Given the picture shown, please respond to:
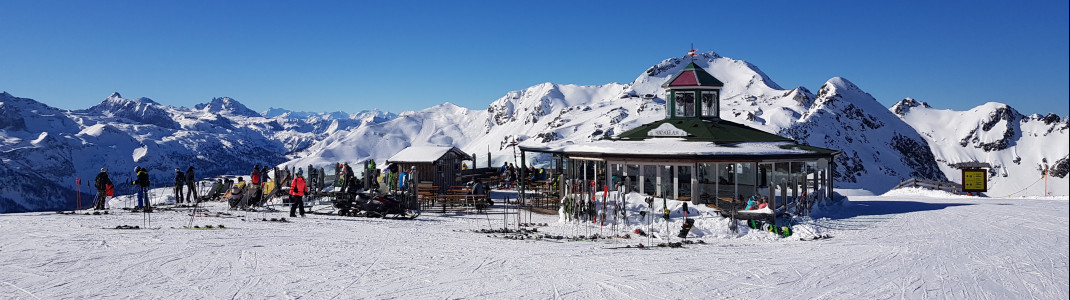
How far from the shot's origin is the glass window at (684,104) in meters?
26.3

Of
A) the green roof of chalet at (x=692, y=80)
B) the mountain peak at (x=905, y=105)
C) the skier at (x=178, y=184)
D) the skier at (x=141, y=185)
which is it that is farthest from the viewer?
the mountain peak at (x=905, y=105)

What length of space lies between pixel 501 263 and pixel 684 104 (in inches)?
713

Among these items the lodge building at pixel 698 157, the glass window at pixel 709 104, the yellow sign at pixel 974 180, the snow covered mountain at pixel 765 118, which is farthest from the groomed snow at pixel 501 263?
the snow covered mountain at pixel 765 118

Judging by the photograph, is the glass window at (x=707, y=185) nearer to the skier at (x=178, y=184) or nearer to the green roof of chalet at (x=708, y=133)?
the green roof of chalet at (x=708, y=133)

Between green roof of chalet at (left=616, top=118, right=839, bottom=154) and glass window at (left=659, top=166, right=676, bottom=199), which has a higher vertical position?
green roof of chalet at (left=616, top=118, right=839, bottom=154)

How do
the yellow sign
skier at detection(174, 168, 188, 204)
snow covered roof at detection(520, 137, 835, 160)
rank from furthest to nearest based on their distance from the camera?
the yellow sign, skier at detection(174, 168, 188, 204), snow covered roof at detection(520, 137, 835, 160)

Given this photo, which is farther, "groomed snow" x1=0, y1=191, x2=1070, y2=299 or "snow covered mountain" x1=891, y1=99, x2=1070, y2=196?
"snow covered mountain" x1=891, y1=99, x2=1070, y2=196

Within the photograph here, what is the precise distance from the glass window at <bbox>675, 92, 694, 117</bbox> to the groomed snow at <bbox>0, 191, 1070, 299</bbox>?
11492 millimetres

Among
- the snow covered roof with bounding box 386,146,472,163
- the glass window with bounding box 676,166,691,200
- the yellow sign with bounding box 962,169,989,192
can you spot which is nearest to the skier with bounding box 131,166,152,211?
the snow covered roof with bounding box 386,146,472,163

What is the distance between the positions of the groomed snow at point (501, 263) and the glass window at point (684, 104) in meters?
11.5

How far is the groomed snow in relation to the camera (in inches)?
321

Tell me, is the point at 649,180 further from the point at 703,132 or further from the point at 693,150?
the point at 693,150

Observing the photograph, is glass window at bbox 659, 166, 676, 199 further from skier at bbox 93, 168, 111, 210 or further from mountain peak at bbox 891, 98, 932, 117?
mountain peak at bbox 891, 98, 932, 117

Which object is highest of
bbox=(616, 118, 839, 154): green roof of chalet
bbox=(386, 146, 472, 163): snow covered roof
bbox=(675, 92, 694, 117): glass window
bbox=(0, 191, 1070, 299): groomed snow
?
bbox=(675, 92, 694, 117): glass window
